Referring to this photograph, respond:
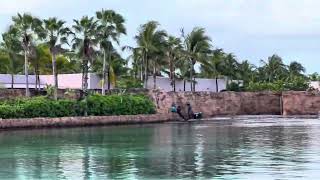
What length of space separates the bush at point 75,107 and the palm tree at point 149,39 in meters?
6.31

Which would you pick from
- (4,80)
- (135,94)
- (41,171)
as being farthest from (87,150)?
(4,80)

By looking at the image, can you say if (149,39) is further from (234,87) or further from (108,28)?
(234,87)

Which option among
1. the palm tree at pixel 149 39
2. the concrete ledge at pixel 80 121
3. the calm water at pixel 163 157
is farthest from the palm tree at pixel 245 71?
the calm water at pixel 163 157

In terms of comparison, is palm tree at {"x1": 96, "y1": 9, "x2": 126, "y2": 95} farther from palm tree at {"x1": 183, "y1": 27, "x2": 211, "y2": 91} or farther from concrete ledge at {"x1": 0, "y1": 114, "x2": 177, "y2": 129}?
palm tree at {"x1": 183, "y1": 27, "x2": 211, "y2": 91}

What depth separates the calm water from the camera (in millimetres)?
17797

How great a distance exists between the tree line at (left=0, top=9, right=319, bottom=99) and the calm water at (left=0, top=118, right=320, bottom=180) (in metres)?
16.4

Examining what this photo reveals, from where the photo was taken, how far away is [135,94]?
53281 millimetres

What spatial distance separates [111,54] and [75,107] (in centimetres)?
976

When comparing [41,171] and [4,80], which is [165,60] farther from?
[41,171]

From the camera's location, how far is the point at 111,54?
5491cm

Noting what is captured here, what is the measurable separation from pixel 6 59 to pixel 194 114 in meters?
17.2

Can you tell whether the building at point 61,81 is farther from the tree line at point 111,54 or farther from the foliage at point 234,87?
the foliage at point 234,87

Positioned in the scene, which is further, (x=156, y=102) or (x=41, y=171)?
(x=156, y=102)

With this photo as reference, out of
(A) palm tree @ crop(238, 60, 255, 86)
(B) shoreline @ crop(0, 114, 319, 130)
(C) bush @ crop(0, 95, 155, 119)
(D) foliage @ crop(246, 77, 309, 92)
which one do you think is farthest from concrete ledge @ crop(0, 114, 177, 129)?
(A) palm tree @ crop(238, 60, 255, 86)
